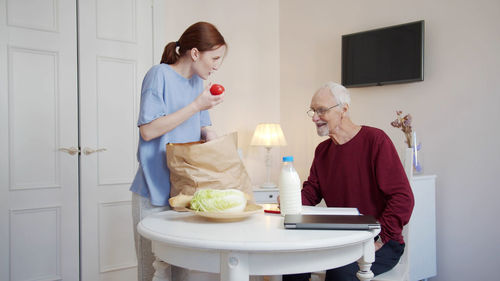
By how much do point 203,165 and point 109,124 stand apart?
66.9 inches

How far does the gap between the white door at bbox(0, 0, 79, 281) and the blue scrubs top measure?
142 cm

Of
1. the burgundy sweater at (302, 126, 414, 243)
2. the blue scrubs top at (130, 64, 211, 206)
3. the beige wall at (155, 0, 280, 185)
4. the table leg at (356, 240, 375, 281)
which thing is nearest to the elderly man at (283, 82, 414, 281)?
the burgundy sweater at (302, 126, 414, 243)

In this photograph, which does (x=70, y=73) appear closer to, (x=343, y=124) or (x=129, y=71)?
(x=129, y=71)

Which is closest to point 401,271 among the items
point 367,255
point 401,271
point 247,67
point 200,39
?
point 401,271

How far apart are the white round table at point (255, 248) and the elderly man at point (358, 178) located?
1.46 feet

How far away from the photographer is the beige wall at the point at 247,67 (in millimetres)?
3461

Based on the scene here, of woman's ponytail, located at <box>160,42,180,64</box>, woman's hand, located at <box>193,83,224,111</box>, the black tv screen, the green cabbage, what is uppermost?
the black tv screen

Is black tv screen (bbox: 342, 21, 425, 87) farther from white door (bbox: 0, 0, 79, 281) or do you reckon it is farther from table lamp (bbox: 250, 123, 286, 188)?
white door (bbox: 0, 0, 79, 281)

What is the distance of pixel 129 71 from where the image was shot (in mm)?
2906

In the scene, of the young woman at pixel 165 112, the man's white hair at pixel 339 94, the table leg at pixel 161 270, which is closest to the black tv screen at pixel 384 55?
the man's white hair at pixel 339 94

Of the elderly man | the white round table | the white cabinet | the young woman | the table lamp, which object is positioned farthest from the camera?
the table lamp

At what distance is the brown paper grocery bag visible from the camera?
1.33 metres

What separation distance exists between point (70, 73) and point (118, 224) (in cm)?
108

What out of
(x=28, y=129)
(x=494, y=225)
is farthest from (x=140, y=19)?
(x=494, y=225)
